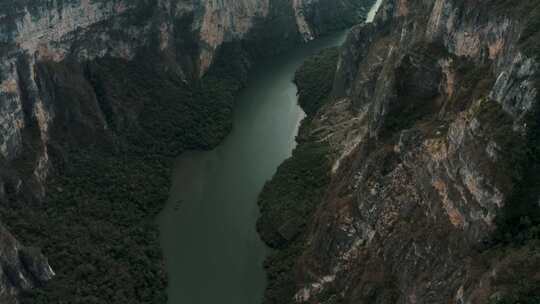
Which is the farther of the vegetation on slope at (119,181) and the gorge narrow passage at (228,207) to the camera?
the gorge narrow passage at (228,207)

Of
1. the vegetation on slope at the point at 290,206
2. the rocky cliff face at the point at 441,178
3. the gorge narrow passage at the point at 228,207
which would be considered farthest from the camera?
the gorge narrow passage at the point at 228,207

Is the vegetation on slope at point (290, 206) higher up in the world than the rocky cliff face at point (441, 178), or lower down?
lower down

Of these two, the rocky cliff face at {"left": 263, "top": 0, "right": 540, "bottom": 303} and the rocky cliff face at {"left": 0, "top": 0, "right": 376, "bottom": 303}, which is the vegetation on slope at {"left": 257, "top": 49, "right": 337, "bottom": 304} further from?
the rocky cliff face at {"left": 0, "top": 0, "right": 376, "bottom": 303}

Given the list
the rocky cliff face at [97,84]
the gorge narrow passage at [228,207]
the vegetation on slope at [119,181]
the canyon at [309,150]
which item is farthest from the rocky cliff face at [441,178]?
the rocky cliff face at [97,84]

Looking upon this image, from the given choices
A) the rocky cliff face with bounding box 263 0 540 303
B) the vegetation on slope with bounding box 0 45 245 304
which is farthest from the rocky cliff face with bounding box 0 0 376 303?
the rocky cliff face with bounding box 263 0 540 303

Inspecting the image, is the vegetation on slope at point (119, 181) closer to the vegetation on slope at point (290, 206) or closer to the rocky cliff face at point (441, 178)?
the vegetation on slope at point (290, 206)

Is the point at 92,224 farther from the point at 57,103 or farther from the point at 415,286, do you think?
the point at 415,286

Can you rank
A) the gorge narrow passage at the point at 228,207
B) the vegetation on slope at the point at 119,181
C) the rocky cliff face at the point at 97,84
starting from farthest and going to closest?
the rocky cliff face at the point at 97,84 → the gorge narrow passage at the point at 228,207 → the vegetation on slope at the point at 119,181
